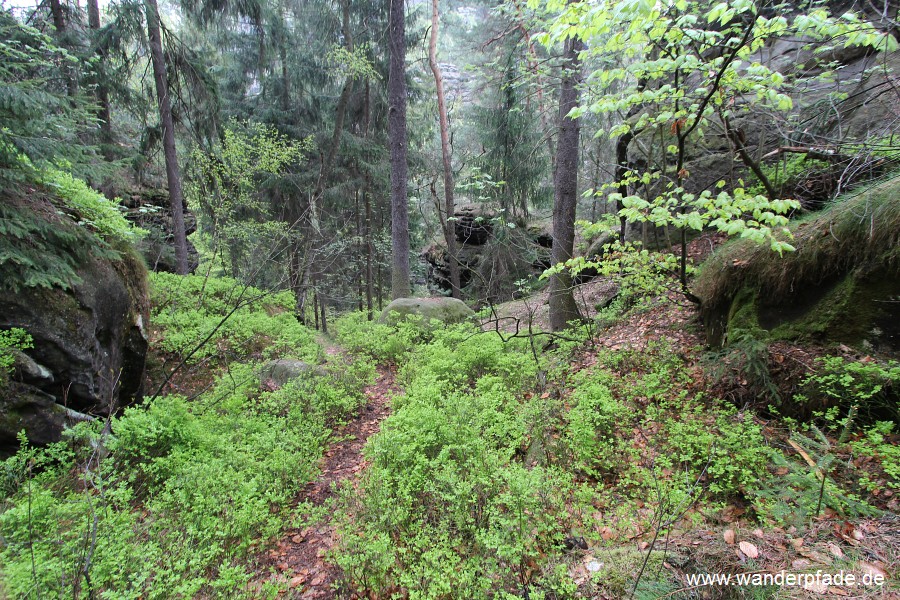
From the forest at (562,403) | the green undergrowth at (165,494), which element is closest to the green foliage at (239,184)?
the forest at (562,403)

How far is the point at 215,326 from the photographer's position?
21.2ft

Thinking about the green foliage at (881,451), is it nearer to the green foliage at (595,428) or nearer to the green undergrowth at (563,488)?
the green undergrowth at (563,488)

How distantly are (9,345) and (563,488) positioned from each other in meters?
5.46

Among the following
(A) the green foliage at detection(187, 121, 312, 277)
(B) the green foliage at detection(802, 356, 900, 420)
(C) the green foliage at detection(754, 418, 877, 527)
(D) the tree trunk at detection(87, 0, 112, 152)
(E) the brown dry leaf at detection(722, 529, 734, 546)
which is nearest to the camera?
(E) the brown dry leaf at detection(722, 529, 734, 546)

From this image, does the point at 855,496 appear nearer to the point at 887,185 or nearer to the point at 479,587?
the point at 479,587

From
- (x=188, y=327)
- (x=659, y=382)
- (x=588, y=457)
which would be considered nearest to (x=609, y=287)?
(x=659, y=382)

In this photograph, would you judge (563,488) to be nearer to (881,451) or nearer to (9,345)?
(881,451)

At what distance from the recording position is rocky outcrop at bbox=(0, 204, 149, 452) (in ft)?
12.0

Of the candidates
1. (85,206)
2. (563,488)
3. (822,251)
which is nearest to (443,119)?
(85,206)

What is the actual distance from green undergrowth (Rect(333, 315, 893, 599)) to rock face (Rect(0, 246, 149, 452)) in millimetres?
3282

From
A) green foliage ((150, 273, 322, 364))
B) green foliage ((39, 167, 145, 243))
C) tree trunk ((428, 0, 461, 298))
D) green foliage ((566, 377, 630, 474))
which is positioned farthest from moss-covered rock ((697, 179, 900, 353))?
tree trunk ((428, 0, 461, 298))

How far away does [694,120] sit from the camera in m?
3.41

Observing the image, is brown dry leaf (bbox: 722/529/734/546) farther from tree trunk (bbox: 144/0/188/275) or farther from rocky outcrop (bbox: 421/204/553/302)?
tree trunk (bbox: 144/0/188/275)

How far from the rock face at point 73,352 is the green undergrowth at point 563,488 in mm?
3282
